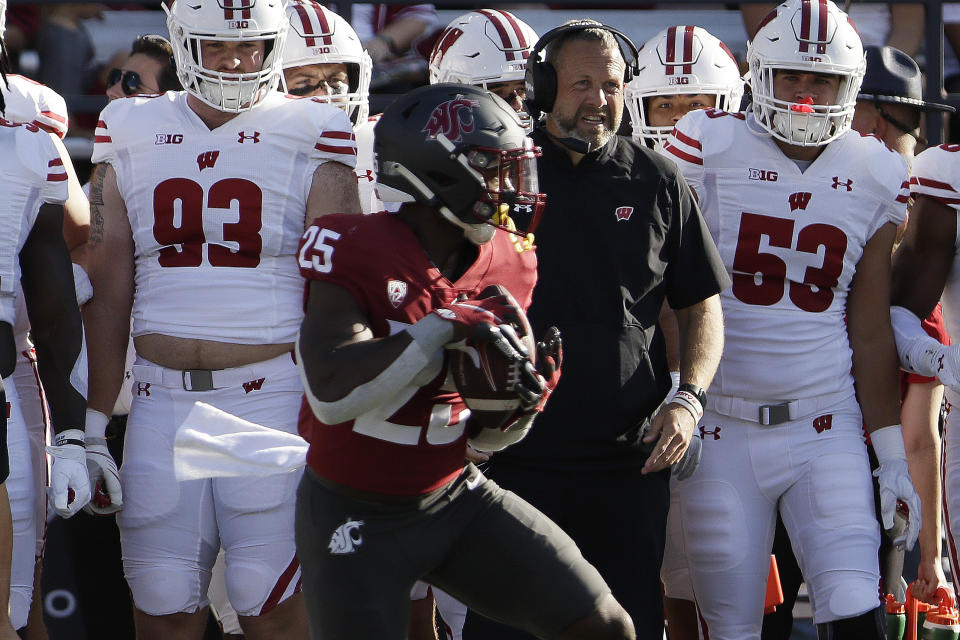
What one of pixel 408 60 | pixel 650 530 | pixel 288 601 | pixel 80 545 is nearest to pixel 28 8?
pixel 408 60

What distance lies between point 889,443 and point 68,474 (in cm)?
206

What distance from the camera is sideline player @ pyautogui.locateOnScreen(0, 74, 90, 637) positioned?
3574 mm

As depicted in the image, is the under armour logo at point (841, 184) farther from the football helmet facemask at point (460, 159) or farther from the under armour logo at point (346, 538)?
the under armour logo at point (346, 538)

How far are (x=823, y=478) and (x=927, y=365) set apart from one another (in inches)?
17.1

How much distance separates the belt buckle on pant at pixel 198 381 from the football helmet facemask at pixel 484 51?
1428 millimetres

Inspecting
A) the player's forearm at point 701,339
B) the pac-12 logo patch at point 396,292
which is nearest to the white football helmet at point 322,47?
the player's forearm at point 701,339

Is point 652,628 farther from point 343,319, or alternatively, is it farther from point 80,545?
point 80,545

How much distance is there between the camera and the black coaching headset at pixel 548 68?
3.69m

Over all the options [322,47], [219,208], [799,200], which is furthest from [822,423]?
[322,47]

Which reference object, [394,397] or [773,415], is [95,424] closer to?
[394,397]

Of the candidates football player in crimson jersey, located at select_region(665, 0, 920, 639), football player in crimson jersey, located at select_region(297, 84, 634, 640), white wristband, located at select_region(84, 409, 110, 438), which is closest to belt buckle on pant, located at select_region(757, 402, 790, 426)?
football player in crimson jersey, located at select_region(665, 0, 920, 639)

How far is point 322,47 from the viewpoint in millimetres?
4781

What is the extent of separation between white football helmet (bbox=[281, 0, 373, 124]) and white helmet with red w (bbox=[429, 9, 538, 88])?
247 millimetres

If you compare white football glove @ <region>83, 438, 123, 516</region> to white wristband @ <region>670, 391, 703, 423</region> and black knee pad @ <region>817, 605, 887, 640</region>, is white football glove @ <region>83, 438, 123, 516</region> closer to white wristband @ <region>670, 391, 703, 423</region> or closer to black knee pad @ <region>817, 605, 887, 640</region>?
white wristband @ <region>670, 391, 703, 423</region>
